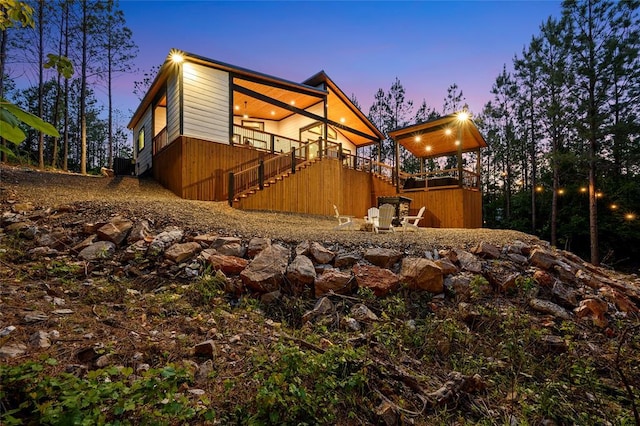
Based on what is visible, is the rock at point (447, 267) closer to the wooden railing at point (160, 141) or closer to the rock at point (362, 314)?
the rock at point (362, 314)

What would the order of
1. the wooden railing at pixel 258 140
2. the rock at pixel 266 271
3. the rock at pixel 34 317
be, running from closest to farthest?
the rock at pixel 34 317, the rock at pixel 266 271, the wooden railing at pixel 258 140

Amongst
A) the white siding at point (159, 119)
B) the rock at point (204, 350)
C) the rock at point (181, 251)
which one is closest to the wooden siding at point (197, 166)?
the white siding at point (159, 119)

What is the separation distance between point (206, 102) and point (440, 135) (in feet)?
34.9

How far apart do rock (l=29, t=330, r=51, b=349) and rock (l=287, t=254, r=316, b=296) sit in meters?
2.57

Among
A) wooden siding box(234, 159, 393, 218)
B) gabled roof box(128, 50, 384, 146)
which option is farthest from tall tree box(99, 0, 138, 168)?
wooden siding box(234, 159, 393, 218)

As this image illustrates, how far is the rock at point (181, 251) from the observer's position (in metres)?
4.37

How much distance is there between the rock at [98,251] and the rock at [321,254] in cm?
299

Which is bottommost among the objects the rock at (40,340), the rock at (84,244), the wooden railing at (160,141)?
the rock at (40,340)

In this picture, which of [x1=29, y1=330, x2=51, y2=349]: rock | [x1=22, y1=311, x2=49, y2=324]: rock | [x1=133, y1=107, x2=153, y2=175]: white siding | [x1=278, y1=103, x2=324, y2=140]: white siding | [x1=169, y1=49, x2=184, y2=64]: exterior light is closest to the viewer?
[x1=29, y1=330, x2=51, y2=349]: rock

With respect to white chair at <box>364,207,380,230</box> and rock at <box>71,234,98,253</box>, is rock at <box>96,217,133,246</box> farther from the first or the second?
white chair at <box>364,207,380,230</box>

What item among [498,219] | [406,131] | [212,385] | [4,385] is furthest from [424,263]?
[498,219]

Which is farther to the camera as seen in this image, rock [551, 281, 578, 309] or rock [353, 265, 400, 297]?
rock [551, 281, 578, 309]

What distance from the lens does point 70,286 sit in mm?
3477

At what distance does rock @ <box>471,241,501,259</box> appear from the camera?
5.44m
